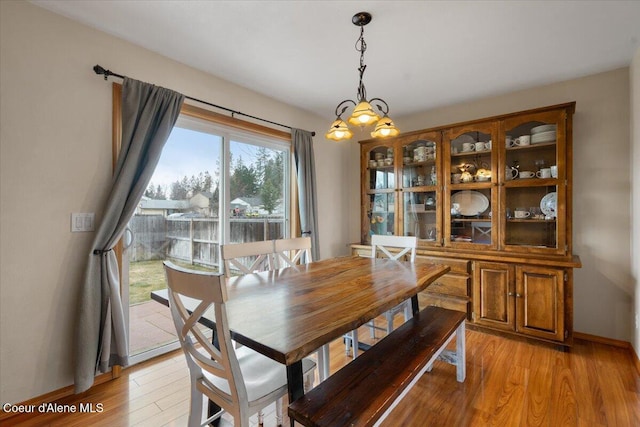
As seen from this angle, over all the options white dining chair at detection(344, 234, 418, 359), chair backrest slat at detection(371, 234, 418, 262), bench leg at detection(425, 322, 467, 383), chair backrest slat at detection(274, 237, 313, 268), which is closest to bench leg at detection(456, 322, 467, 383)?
bench leg at detection(425, 322, 467, 383)

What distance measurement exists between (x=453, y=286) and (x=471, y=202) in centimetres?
92

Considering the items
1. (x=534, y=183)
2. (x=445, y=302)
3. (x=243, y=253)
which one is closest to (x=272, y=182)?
(x=243, y=253)

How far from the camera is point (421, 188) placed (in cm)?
339

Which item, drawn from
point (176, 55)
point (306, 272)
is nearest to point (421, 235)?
point (306, 272)

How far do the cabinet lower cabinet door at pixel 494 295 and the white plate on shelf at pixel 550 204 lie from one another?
2.05ft

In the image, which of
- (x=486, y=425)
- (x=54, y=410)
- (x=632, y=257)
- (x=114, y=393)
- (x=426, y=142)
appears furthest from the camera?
(x=426, y=142)

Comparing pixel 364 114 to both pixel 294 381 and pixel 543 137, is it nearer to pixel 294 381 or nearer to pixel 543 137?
pixel 294 381

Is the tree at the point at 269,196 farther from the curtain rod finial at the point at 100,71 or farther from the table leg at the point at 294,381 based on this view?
the table leg at the point at 294,381

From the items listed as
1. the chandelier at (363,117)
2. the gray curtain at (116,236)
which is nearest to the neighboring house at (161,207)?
the gray curtain at (116,236)

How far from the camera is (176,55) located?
7.78ft

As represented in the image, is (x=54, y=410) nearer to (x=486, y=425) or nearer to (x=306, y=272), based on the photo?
(x=306, y=272)

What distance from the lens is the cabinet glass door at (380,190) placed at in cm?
365

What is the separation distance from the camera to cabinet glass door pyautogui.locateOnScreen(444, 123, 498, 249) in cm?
297

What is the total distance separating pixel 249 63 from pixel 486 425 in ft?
9.92
